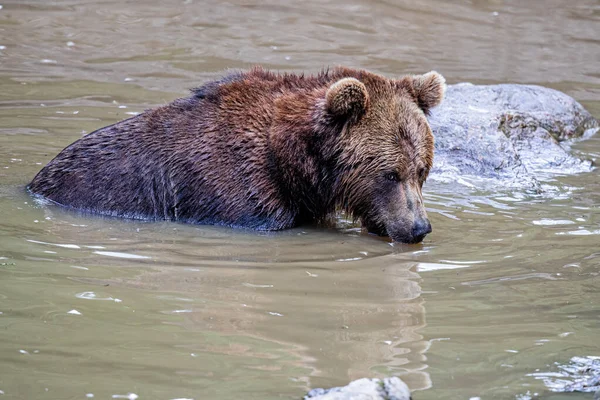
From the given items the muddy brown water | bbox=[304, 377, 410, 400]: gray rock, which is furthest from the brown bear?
bbox=[304, 377, 410, 400]: gray rock

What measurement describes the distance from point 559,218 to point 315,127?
2743 millimetres

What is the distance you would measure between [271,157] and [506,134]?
487 centimetres

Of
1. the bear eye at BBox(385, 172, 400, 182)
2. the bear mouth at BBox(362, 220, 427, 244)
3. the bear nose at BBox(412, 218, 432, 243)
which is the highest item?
the bear eye at BBox(385, 172, 400, 182)

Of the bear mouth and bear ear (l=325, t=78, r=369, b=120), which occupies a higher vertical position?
bear ear (l=325, t=78, r=369, b=120)

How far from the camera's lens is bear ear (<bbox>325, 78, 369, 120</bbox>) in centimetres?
780

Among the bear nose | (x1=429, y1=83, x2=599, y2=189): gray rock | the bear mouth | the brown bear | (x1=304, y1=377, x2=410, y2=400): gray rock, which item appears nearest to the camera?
(x1=304, y1=377, x2=410, y2=400): gray rock

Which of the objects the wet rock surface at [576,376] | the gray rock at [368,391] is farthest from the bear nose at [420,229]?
the gray rock at [368,391]

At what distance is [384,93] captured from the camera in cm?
823

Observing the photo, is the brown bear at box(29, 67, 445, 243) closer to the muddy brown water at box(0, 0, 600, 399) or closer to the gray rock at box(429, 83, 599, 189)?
the muddy brown water at box(0, 0, 600, 399)

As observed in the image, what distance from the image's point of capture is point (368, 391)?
4348 millimetres

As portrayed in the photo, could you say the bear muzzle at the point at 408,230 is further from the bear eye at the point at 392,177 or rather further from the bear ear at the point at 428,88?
the bear ear at the point at 428,88

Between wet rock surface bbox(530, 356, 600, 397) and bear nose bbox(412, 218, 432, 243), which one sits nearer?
wet rock surface bbox(530, 356, 600, 397)

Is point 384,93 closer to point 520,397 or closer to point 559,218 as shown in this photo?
point 559,218

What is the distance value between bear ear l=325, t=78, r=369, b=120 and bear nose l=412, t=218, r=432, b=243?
116cm
